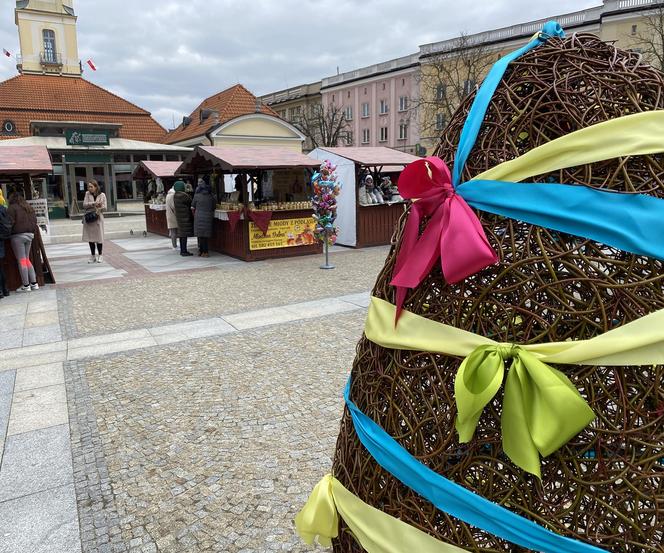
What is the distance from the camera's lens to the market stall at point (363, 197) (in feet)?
47.4

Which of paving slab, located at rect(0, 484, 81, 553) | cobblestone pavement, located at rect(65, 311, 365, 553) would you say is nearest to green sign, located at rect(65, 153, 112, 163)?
cobblestone pavement, located at rect(65, 311, 365, 553)

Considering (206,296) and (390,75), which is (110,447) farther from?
(390,75)

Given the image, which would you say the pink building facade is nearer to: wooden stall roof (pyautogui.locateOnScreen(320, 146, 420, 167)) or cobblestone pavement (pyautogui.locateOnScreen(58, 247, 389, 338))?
wooden stall roof (pyautogui.locateOnScreen(320, 146, 420, 167))

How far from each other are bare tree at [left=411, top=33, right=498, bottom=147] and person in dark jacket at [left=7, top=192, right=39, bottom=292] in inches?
1168

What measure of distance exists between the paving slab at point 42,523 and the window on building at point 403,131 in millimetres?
55738

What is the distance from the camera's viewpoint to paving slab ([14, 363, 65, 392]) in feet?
16.5

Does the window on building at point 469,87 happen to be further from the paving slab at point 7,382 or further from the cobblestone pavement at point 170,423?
the paving slab at point 7,382

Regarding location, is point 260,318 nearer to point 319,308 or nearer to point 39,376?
point 319,308

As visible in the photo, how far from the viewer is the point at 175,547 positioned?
2.63 meters

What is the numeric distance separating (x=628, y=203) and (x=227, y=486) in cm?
284

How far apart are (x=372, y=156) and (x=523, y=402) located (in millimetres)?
14502

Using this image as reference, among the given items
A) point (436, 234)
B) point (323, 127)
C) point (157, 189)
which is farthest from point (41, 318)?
point (323, 127)

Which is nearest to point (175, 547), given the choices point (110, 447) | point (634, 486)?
point (110, 447)

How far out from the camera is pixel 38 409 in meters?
4.45
